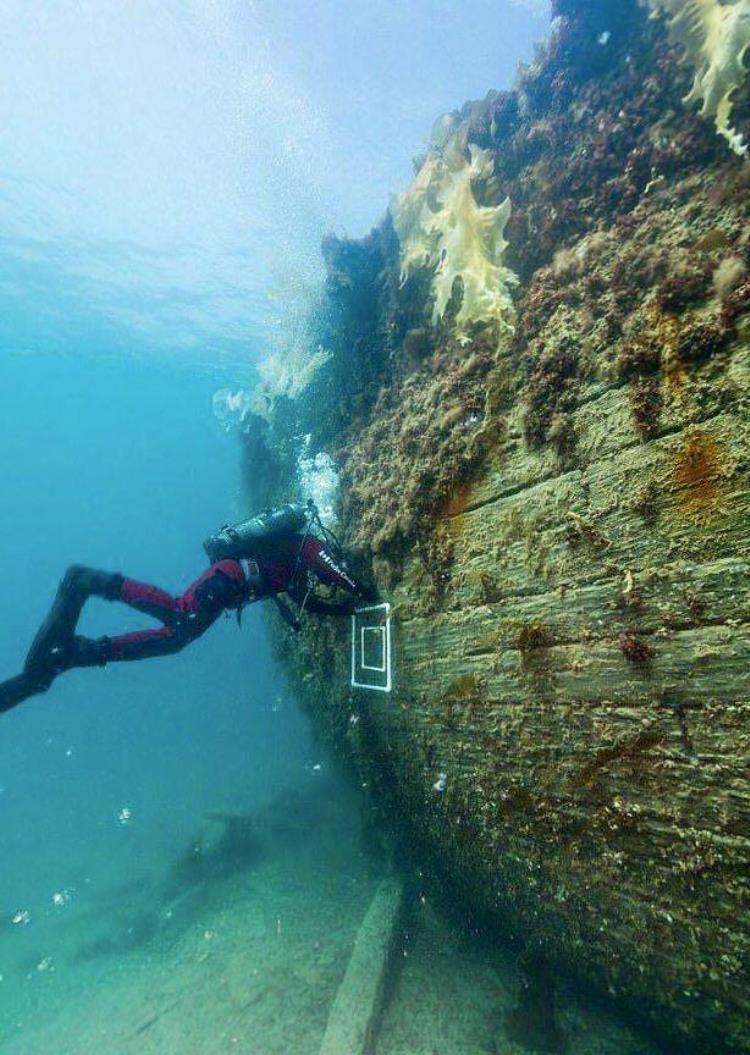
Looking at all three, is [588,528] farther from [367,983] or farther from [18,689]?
[367,983]

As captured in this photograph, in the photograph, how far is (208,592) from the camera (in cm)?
559

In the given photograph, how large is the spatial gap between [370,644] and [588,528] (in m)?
2.99

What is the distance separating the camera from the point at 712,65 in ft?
11.0

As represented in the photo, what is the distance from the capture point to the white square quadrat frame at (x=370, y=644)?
5234mm

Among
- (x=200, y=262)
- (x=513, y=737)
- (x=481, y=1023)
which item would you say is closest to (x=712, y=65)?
(x=513, y=737)

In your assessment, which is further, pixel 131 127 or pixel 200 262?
pixel 200 262

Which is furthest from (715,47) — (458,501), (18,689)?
(18,689)

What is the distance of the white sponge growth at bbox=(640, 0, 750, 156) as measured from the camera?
322 cm

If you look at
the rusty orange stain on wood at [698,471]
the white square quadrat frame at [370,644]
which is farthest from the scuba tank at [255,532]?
the rusty orange stain on wood at [698,471]

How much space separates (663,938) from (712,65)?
19.0ft

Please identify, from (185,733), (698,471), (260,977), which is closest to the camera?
(698,471)

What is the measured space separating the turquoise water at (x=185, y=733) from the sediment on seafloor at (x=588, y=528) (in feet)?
6.88

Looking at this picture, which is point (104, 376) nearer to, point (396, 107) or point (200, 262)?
point (200, 262)

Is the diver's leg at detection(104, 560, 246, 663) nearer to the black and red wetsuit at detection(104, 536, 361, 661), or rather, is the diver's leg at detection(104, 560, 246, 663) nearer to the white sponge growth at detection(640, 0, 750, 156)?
the black and red wetsuit at detection(104, 536, 361, 661)
